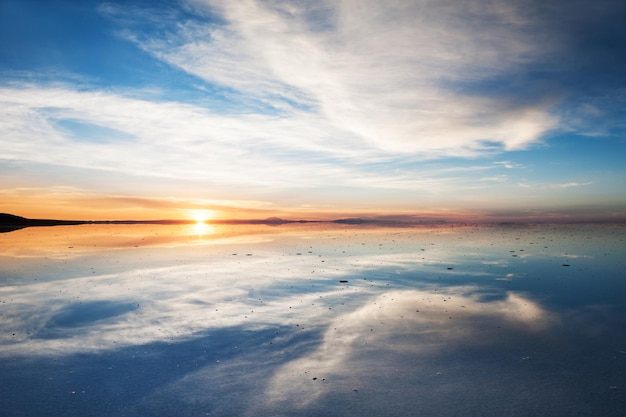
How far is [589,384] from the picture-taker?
8.41 metres

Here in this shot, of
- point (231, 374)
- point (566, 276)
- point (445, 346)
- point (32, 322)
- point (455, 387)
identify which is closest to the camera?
point (455, 387)

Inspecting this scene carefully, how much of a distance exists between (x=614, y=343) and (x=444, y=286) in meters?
8.32

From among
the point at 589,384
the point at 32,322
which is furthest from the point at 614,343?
the point at 32,322

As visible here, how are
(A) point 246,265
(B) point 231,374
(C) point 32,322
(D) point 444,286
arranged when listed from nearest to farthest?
(B) point 231,374, (C) point 32,322, (D) point 444,286, (A) point 246,265

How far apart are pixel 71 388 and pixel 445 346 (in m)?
9.11

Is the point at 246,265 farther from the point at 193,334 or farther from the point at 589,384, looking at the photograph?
the point at 589,384

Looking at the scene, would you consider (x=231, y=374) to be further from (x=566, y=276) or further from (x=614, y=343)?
(x=566, y=276)

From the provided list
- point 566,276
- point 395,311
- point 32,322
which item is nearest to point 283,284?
point 395,311

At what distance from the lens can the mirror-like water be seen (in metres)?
7.89

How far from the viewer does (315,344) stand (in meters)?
11.1

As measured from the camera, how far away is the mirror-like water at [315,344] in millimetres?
7891

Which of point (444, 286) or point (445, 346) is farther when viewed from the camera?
point (444, 286)

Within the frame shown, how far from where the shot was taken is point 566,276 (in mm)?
21328

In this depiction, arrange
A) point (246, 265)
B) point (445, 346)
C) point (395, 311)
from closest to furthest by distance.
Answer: point (445, 346) → point (395, 311) → point (246, 265)
